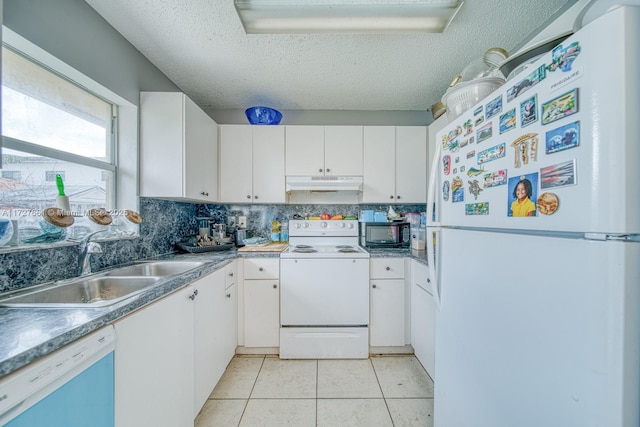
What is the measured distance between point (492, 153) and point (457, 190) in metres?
0.22

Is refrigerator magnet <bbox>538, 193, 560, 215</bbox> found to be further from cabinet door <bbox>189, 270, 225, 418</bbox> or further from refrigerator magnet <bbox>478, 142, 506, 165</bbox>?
cabinet door <bbox>189, 270, 225, 418</bbox>

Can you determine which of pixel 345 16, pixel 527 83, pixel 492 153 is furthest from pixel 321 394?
pixel 345 16

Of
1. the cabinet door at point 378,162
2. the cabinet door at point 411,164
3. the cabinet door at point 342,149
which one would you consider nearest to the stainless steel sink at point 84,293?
the cabinet door at point 342,149

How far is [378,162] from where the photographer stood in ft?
7.67

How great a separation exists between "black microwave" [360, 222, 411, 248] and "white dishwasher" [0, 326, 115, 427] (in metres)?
1.94

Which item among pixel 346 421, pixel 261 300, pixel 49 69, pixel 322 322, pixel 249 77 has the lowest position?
pixel 346 421

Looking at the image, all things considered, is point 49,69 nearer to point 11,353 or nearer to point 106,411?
point 11,353

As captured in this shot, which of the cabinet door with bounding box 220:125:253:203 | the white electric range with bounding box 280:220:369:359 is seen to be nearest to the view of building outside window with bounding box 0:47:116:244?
the cabinet door with bounding box 220:125:253:203

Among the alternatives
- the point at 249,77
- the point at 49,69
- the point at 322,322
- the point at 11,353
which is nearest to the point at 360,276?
the point at 322,322

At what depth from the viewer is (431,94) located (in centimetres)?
224

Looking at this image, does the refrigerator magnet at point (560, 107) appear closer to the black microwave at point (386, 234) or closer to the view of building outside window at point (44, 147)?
the black microwave at point (386, 234)

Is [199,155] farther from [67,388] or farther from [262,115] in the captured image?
[67,388]

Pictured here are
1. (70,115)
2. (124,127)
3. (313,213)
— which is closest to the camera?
(70,115)

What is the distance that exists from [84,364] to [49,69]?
1.52 meters
